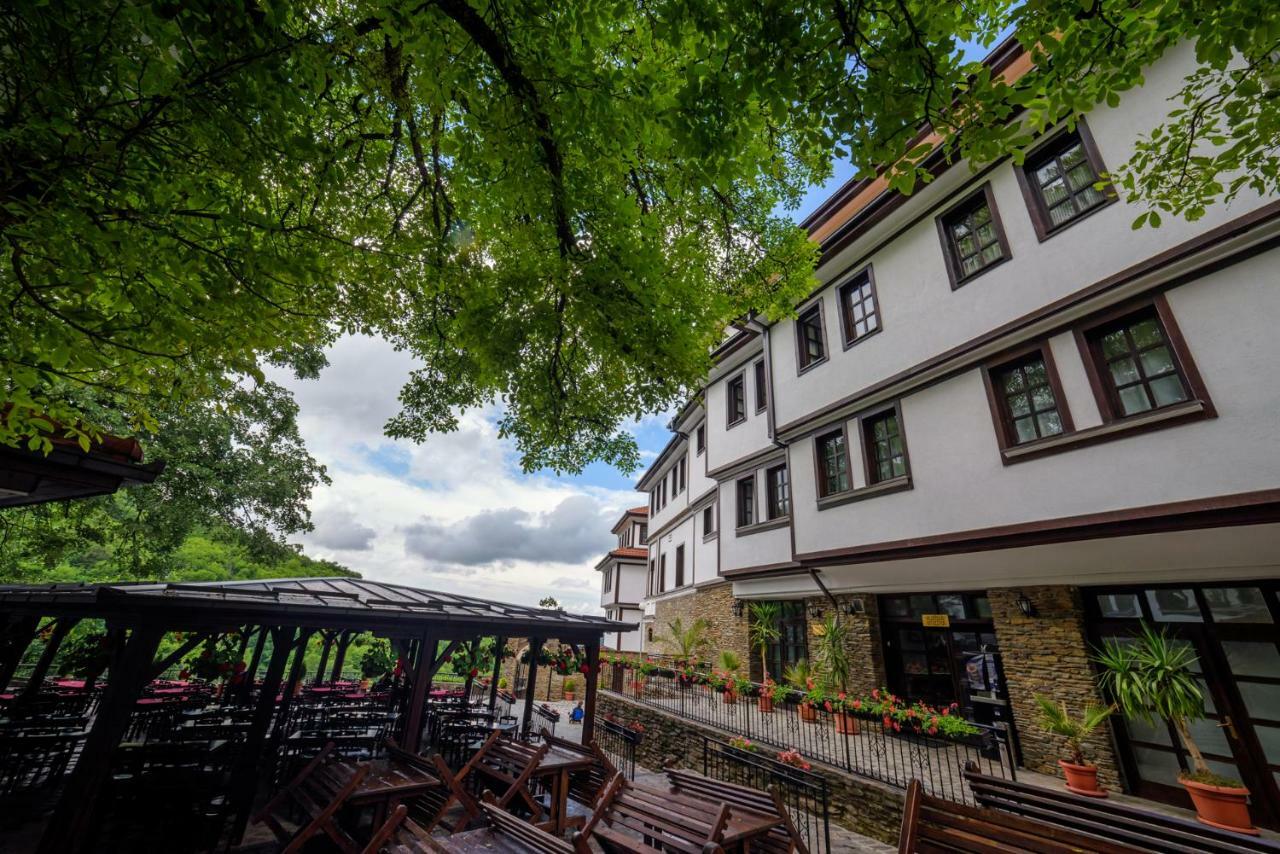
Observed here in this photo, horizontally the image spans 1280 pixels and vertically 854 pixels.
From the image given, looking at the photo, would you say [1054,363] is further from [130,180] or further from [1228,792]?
[130,180]

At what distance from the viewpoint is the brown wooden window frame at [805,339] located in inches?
440

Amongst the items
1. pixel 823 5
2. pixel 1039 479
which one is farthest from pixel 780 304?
pixel 823 5

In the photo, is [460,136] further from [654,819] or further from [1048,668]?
[1048,668]

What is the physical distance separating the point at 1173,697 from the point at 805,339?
8.48 metres

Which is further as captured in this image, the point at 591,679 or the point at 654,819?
the point at 591,679

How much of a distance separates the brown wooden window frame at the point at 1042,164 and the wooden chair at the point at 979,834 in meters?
7.49

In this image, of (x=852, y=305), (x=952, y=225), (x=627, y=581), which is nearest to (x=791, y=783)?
(x=852, y=305)

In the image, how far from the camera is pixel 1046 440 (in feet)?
22.4

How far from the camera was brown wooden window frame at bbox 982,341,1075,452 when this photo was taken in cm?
686

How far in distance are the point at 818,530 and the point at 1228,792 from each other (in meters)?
5.95

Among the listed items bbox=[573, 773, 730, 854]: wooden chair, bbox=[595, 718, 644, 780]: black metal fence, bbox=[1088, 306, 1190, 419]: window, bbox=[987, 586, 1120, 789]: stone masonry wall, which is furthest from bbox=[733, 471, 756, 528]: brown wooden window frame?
bbox=[573, 773, 730, 854]: wooden chair

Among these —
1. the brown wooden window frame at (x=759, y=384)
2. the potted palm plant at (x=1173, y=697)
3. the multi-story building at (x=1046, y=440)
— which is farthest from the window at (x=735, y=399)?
the potted palm plant at (x=1173, y=697)

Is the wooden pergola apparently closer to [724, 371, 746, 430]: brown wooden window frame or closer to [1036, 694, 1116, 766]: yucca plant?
[1036, 694, 1116, 766]: yucca plant

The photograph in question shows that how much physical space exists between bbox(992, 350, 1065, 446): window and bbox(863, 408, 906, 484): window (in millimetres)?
1692
